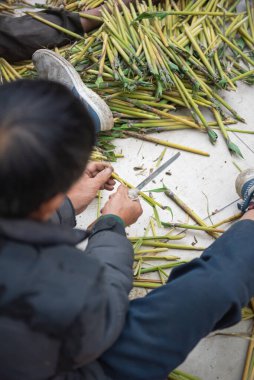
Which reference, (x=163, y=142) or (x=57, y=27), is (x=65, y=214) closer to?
(x=163, y=142)

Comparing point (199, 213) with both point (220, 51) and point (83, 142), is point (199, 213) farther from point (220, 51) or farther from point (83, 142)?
point (83, 142)

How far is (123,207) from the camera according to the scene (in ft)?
5.05

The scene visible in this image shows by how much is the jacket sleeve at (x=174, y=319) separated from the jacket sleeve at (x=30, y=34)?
155 cm

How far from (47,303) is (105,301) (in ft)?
0.50

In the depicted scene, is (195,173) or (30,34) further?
(30,34)

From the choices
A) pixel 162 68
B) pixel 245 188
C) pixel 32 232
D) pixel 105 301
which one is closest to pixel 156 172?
pixel 245 188

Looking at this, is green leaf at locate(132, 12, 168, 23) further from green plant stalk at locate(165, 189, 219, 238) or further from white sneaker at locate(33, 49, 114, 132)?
green plant stalk at locate(165, 189, 219, 238)

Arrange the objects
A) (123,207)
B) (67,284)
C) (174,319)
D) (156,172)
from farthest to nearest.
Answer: (156,172) → (123,207) → (174,319) → (67,284)

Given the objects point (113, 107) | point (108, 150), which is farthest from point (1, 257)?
point (113, 107)

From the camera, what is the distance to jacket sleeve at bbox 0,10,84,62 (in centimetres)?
220

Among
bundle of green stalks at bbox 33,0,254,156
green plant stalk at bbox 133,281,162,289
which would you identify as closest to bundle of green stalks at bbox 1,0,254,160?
bundle of green stalks at bbox 33,0,254,156

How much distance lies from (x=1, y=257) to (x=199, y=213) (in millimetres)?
1153

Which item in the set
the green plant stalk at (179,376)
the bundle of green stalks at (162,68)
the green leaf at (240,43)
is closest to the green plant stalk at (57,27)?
the bundle of green stalks at (162,68)

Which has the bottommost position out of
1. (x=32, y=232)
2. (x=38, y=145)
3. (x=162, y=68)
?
(x=162, y=68)
